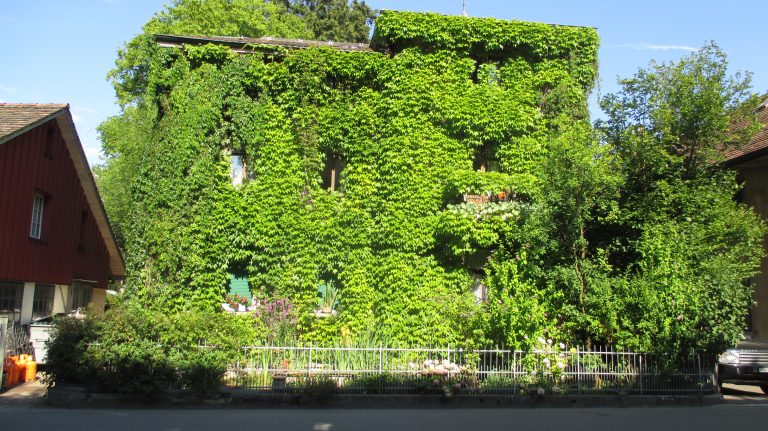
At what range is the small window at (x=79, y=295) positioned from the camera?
19673 mm

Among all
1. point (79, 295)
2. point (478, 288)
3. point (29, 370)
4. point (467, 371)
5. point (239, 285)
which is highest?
point (478, 288)

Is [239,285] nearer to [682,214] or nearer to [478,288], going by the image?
[478,288]

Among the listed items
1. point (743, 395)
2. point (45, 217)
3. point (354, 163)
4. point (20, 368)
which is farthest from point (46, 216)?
point (743, 395)

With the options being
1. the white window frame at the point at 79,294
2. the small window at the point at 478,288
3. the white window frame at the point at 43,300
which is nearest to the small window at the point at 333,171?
the small window at the point at 478,288

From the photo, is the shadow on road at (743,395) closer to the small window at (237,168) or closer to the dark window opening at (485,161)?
the dark window opening at (485,161)

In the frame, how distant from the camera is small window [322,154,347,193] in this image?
16.6 m

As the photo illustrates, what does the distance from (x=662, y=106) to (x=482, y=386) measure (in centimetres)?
882

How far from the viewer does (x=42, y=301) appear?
1733 centimetres

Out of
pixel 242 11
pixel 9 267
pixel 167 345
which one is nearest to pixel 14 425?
pixel 167 345

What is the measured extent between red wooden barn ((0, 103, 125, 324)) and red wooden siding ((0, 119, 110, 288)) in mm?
27

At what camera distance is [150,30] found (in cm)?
2975

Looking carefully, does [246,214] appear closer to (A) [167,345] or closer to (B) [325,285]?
(B) [325,285]

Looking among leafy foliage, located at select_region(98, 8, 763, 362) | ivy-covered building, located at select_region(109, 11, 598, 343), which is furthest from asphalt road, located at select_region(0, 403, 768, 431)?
ivy-covered building, located at select_region(109, 11, 598, 343)

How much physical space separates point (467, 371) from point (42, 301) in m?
13.7
